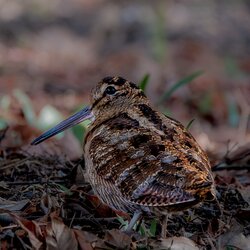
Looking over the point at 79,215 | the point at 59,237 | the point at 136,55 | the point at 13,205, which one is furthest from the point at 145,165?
the point at 136,55

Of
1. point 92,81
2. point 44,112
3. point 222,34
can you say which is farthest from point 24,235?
point 222,34

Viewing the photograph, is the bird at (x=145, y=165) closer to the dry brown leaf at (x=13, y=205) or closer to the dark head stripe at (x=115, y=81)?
the dark head stripe at (x=115, y=81)

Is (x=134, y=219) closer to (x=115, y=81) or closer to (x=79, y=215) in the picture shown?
(x=79, y=215)

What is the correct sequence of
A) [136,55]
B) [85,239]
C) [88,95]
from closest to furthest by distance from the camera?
1. [85,239]
2. [88,95]
3. [136,55]

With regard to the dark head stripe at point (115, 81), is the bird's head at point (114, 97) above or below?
below

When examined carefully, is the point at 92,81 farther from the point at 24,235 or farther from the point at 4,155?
the point at 24,235

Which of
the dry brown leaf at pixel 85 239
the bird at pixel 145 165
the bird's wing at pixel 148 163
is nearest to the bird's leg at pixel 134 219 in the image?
the bird at pixel 145 165
